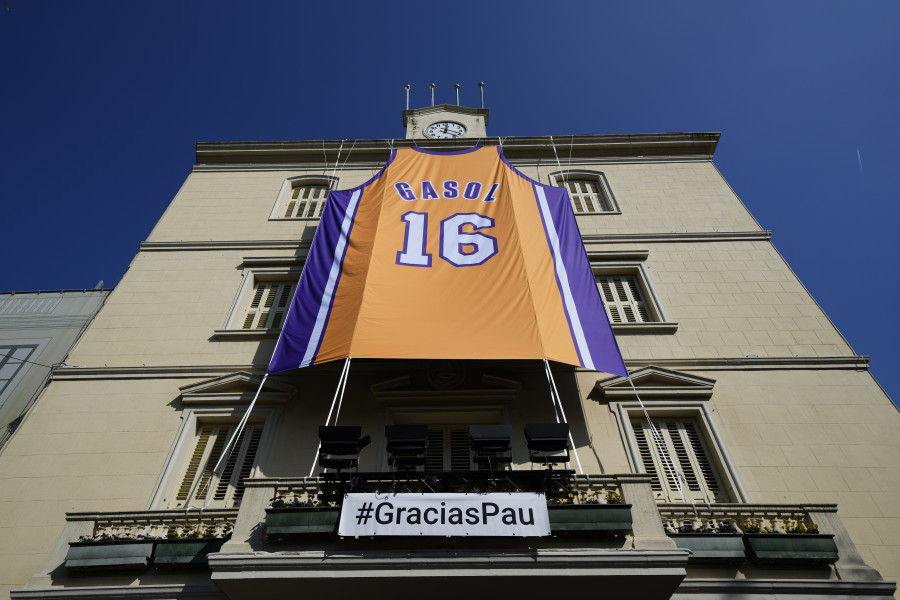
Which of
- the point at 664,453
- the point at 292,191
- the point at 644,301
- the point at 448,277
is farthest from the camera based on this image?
the point at 292,191

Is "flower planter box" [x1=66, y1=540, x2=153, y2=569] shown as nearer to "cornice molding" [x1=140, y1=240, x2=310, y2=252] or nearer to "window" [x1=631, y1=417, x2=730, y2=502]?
"window" [x1=631, y1=417, x2=730, y2=502]

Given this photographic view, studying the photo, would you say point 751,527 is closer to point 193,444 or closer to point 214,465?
point 214,465

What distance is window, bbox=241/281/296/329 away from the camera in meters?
13.6

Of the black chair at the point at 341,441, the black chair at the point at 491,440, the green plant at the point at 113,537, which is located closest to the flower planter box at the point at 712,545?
the black chair at the point at 491,440

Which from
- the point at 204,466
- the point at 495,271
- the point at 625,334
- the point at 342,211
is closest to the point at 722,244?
the point at 625,334

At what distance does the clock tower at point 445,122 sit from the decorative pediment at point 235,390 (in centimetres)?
1221

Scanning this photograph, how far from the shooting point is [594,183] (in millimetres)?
18281

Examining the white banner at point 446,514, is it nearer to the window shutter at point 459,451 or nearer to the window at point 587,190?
the window shutter at point 459,451

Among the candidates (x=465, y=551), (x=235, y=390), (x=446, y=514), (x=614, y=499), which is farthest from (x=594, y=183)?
(x=465, y=551)

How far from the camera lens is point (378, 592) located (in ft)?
24.8

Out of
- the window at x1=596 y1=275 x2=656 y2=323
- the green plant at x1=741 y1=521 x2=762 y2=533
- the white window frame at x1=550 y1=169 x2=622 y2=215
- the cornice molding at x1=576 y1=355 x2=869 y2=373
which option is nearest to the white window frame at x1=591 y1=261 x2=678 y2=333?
the window at x1=596 y1=275 x2=656 y2=323

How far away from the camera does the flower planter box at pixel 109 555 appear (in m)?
8.18

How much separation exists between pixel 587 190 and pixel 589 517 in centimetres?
1248

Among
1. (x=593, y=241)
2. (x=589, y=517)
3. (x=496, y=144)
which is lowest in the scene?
(x=589, y=517)
